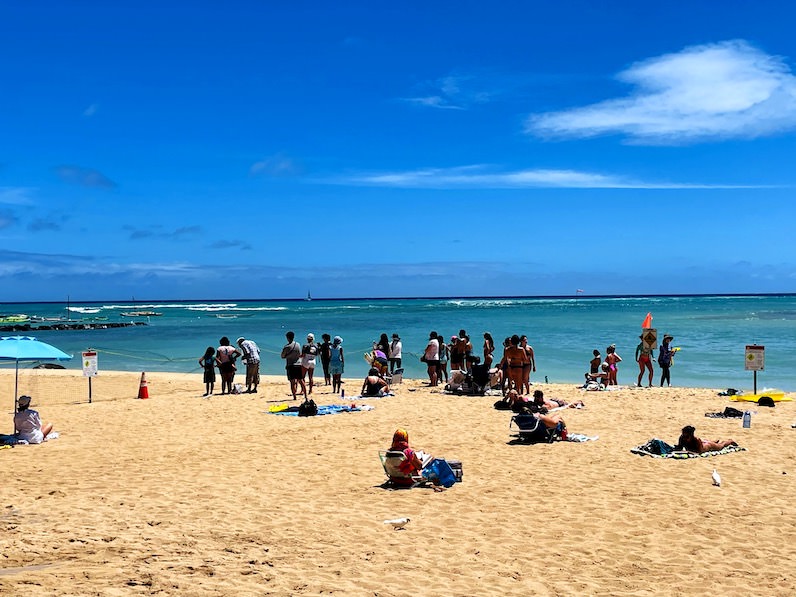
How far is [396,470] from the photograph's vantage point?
8359 millimetres

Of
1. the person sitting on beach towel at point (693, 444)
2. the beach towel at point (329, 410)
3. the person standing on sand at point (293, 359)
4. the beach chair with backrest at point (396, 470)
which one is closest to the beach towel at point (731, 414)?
the person sitting on beach towel at point (693, 444)

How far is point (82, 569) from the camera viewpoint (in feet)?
18.2

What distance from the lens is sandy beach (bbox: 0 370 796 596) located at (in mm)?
5586

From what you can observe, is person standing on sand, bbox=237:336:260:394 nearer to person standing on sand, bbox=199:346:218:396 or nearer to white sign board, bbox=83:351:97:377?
person standing on sand, bbox=199:346:218:396

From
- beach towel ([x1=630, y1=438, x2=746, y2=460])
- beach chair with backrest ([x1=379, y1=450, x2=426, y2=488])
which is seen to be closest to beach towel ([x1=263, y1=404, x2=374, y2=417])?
beach chair with backrest ([x1=379, y1=450, x2=426, y2=488])

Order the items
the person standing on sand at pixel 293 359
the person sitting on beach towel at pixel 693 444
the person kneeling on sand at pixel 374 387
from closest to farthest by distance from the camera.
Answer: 1. the person sitting on beach towel at pixel 693 444
2. the person standing on sand at pixel 293 359
3. the person kneeling on sand at pixel 374 387

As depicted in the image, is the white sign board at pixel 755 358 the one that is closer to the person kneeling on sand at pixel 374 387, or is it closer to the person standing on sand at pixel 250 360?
the person kneeling on sand at pixel 374 387

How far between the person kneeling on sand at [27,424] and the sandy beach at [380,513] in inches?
11.9

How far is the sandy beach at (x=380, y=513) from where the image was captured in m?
5.59

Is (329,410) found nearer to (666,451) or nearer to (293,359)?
(293,359)

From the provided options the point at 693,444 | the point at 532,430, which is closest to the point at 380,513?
the point at 532,430

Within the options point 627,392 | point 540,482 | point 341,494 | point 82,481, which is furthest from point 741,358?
point 82,481

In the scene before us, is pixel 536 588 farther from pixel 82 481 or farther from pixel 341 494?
pixel 82 481

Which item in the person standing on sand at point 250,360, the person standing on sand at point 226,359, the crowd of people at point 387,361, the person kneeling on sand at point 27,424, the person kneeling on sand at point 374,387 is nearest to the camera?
the person kneeling on sand at point 27,424
